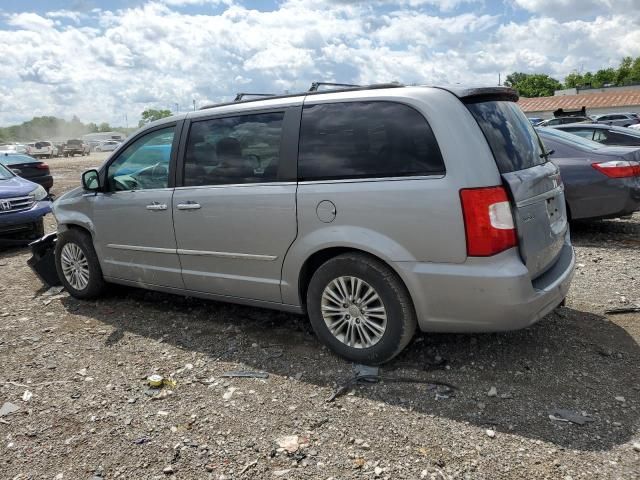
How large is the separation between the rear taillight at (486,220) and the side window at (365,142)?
267mm

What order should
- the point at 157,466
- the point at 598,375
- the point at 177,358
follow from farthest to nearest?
the point at 177,358, the point at 598,375, the point at 157,466

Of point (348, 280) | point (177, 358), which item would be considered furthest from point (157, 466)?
point (348, 280)

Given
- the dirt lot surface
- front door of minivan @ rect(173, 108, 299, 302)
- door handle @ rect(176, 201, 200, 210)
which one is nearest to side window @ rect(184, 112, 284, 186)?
front door of minivan @ rect(173, 108, 299, 302)

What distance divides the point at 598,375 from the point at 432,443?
4.58 ft

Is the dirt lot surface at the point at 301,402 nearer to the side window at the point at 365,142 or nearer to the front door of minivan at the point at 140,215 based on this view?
the front door of minivan at the point at 140,215

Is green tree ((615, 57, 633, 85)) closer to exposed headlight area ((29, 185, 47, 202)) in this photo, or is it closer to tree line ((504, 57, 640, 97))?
tree line ((504, 57, 640, 97))

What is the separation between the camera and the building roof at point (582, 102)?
6034 cm

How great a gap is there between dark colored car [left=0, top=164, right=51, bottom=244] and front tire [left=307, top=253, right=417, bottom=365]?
6.65 meters

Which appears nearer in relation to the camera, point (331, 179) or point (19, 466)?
point (19, 466)

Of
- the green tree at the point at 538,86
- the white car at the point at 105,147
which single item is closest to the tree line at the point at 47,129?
the white car at the point at 105,147

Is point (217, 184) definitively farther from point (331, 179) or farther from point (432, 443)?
point (432, 443)

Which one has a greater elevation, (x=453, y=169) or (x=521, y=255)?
(x=453, y=169)

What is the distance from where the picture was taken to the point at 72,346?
4.45 metres

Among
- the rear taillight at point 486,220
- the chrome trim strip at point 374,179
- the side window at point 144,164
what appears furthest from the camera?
the side window at point 144,164
